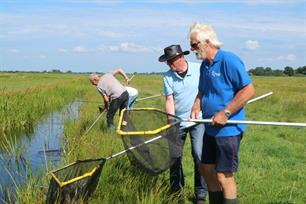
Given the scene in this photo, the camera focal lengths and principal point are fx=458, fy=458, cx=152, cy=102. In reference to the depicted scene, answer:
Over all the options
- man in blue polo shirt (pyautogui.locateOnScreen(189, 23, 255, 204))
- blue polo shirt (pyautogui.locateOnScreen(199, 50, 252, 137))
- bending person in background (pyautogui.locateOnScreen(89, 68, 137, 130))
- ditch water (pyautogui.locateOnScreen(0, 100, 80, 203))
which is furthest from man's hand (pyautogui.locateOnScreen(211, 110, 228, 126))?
bending person in background (pyautogui.locateOnScreen(89, 68, 137, 130))

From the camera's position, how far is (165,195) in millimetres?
5836

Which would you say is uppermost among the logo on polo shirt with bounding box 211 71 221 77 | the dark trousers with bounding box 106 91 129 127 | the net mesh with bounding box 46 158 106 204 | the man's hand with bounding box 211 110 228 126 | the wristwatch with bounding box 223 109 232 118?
the logo on polo shirt with bounding box 211 71 221 77

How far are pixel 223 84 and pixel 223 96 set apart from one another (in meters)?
0.13

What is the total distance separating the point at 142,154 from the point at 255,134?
844 centimetres

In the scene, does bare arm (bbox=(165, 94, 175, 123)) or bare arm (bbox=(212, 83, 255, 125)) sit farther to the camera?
bare arm (bbox=(165, 94, 175, 123))

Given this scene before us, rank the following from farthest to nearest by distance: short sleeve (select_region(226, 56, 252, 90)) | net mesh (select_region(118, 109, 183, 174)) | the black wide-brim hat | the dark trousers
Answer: the dark trousers
the black wide-brim hat
net mesh (select_region(118, 109, 183, 174))
short sleeve (select_region(226, 56, 252, 90))

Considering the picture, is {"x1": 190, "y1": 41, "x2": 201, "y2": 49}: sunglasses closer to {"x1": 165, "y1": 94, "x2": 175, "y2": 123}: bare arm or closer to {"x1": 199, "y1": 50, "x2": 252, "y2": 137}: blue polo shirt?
{"x1": 199, "y1": 50, "x2": 252, "y2": 137}: blue polo shirt

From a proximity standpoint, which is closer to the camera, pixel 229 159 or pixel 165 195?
pixel 229 159

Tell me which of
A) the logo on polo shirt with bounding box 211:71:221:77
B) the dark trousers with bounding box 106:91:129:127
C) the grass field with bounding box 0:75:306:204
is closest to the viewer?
the logo on polo shirt with bounding box 211:71:221:77

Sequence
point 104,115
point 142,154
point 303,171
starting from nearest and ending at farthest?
point 142,154, point 303,171, point 104,115

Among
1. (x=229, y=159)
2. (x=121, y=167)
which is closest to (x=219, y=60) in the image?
(x=229, y=159)

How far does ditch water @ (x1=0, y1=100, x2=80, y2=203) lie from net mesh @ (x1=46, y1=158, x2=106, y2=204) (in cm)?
96

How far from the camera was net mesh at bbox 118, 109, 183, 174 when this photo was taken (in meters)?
4.81

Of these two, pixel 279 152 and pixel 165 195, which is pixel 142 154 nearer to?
pixel 165 195
